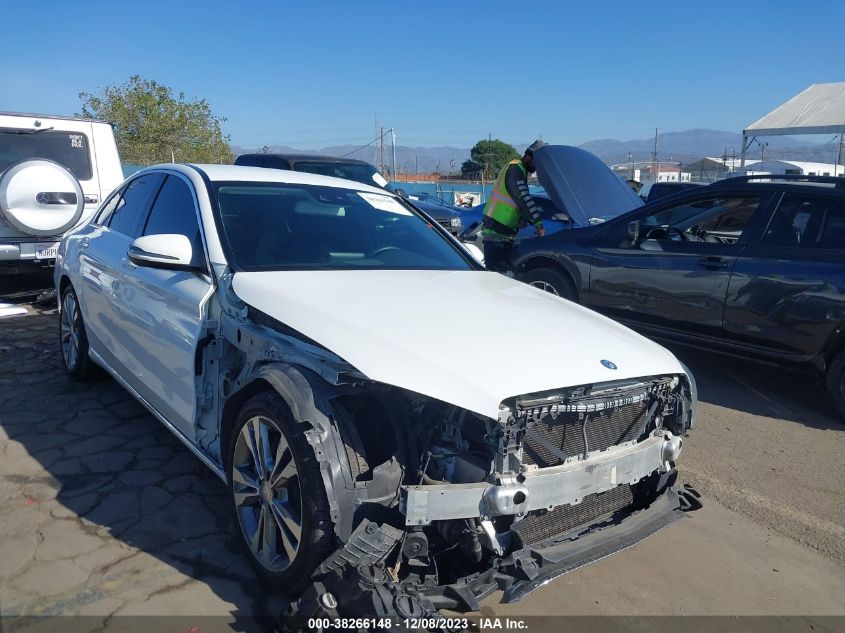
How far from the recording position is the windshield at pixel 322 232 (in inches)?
138

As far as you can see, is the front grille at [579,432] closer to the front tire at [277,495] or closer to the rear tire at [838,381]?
the front tire at [277,495]

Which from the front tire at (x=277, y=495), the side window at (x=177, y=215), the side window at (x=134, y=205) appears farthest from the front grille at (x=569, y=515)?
the side window at (x=134, y=205)

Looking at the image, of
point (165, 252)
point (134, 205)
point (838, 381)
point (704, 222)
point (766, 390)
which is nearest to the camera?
point (165, 252)

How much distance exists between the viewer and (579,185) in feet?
24.0

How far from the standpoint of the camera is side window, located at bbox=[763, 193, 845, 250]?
5.16m

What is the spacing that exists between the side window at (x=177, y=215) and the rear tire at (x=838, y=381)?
4.41 meters

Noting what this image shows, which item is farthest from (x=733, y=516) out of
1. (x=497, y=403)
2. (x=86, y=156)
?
(x=86, y=156)

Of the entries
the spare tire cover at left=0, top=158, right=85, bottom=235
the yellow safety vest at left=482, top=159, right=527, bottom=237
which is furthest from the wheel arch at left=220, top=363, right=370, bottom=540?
the spare tire cover at left=0, top=158, right=85, bottom=235

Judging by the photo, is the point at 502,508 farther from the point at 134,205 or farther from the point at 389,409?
the point at 134,205

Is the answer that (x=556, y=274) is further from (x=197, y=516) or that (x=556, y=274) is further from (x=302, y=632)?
(x=302, y=632)

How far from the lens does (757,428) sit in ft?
16.2

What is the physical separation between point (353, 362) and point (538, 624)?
4.28ft

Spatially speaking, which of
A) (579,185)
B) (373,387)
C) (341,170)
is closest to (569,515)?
(373,387)

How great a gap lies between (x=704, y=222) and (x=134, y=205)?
16.1ft
